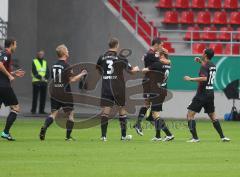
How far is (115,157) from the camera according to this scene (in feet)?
57.8

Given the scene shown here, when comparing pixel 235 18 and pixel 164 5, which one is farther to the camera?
pixel 164 5

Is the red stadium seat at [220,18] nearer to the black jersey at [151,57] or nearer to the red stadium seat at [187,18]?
the red stadium seat at [187,18]

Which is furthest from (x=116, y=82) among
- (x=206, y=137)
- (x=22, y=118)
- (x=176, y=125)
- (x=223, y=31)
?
(x=223, y=31)

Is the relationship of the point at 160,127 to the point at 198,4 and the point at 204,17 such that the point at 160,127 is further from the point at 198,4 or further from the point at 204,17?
the point at 198,4

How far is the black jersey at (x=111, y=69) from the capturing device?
21297mm

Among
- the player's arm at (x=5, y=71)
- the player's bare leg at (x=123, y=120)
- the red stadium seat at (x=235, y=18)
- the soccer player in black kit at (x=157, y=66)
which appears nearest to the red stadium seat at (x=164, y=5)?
the red stadium seat at (x=235, y=18)

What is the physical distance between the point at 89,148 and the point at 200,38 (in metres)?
16.4

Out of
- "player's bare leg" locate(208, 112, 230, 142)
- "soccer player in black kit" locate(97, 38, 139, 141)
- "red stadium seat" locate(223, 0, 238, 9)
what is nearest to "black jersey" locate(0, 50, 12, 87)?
"soccer player in black kit" locate(97, 38, 139, 141)

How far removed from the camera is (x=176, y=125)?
92.9 feet

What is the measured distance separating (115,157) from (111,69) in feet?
13.5

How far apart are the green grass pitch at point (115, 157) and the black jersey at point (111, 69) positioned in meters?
1.26

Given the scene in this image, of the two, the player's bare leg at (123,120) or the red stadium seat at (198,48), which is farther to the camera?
the red stadium seat at (198,48)

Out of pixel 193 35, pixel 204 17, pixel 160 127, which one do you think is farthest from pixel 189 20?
pixel 160 127

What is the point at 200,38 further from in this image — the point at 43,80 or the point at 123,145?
the point at 123,145
